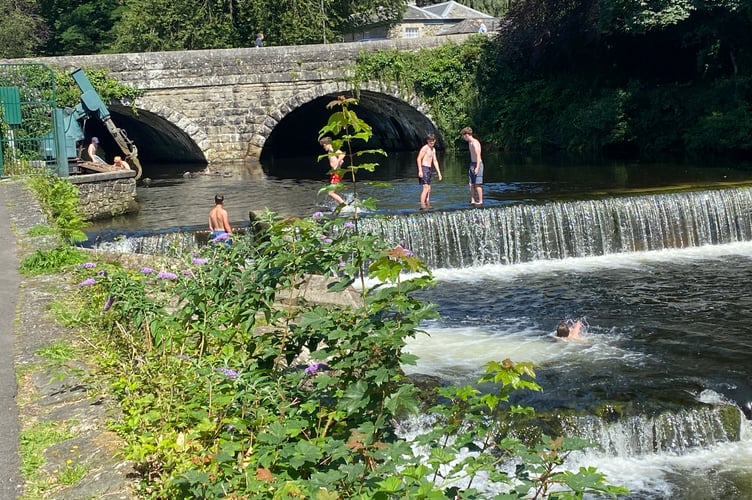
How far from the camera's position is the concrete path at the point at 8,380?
4.32 meters

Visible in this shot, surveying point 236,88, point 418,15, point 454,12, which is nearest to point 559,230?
point 236,88

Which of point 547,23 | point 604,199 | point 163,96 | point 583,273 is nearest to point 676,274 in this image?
point 583,273

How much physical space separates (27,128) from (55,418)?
16891 mm

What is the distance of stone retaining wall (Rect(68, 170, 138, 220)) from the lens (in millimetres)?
18094

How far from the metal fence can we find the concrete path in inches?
313

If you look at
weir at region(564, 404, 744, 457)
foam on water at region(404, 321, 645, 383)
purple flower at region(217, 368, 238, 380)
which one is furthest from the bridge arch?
purple flower at region(217, 368, 238, 380)

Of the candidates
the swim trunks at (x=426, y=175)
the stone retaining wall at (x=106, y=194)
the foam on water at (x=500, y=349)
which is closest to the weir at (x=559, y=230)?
the swim trunks at (x=426, y=175)

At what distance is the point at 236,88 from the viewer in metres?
28.7

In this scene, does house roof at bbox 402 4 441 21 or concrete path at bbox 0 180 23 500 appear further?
house roof at bbox 402 4 441 21

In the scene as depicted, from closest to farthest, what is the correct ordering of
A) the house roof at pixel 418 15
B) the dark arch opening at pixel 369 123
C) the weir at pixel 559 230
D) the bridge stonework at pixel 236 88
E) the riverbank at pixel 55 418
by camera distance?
the riverbank at pixel 55 418 → the weir at pixel 559 230 → the bridge stonework at pixel 236 88 → the dark arch opening at pixel 369 123 → the house roof at pixel 418 15

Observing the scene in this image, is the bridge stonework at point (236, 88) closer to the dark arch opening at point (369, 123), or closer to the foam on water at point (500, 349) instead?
the dark arch opening at point (369, 123)

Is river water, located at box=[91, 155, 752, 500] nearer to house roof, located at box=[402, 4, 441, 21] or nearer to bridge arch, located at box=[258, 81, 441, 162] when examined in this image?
bridge arch, located at box=[258, 81, 441, 162]

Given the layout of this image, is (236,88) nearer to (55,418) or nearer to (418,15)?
(55,418)

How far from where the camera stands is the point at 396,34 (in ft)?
180
